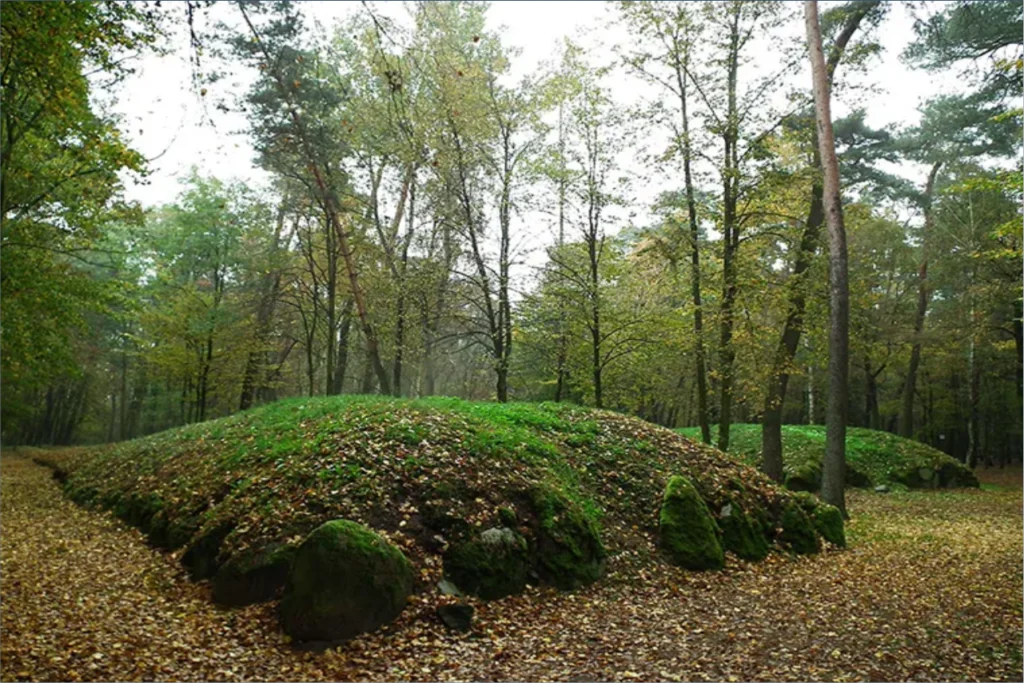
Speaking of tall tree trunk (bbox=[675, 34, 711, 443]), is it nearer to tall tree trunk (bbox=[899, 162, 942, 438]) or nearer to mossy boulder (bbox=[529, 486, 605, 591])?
tall tree trunk (bbox=[899, 162, 942, 438])

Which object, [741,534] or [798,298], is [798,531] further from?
[798,298]

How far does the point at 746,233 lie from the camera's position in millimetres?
14039

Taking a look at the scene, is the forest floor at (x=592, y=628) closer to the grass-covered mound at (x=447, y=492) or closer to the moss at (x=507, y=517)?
the grass-covered mound at (x=447, y=492)

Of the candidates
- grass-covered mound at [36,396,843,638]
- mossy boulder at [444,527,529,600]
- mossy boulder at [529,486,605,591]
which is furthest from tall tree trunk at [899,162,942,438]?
mossy boulder at [444,527,529,600]

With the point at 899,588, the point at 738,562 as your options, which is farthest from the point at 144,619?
the point at 899,588

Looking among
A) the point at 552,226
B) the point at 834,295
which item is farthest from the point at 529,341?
the point at 834,295

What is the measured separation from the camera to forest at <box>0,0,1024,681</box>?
18.2 feet

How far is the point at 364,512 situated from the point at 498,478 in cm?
179

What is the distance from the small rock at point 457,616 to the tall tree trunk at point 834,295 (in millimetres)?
7307

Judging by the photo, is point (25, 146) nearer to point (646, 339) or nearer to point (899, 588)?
point (646, 339)

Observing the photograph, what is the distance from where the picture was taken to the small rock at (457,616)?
586cm

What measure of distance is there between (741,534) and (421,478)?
4.72m

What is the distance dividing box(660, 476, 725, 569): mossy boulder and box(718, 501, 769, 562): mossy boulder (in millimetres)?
195

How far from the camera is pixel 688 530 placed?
332 inches
